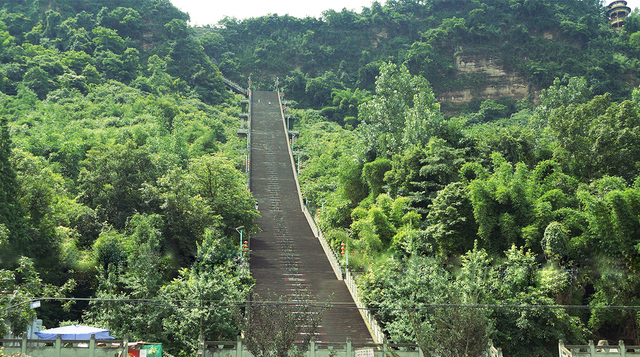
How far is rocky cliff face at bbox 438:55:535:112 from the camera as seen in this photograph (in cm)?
8162

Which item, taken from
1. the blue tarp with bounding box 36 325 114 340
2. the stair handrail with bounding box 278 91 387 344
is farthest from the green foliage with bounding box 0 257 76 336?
the stair handrail with bounding box 278 91 387 344

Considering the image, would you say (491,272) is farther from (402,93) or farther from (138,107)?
(138,107)

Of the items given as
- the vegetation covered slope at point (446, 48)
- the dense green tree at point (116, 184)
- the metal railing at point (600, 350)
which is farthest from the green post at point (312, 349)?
the vegetation covered slope at point (446, 48)

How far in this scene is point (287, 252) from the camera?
36844mm

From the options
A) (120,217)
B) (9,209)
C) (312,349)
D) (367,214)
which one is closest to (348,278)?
(367,214)

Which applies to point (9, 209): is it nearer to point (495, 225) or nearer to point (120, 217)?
point (120, 217)

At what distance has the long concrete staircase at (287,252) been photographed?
90.4 ft

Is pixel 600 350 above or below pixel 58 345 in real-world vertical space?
below

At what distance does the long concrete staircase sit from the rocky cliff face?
98.0ft

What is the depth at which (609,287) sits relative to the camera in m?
26.4

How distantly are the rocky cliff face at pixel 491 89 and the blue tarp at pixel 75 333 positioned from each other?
219 feet

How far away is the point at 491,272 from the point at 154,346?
539 inches

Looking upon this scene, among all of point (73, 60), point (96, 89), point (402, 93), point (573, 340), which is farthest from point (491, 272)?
point (73, 60)

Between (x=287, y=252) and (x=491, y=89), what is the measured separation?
5418cm
